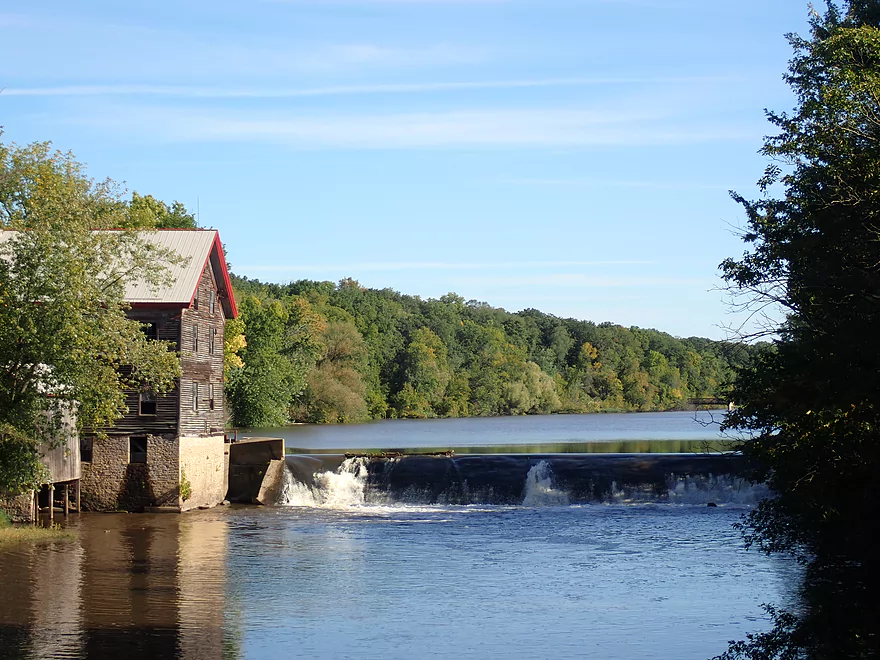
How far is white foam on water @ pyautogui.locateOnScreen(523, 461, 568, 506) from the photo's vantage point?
129 feet

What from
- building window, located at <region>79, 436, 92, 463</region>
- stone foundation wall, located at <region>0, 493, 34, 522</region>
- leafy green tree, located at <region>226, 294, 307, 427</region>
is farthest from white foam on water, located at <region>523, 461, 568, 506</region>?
leafy green tree, located at <region>226, 294, 307, 427</region>

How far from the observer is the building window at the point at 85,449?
35.4 metres

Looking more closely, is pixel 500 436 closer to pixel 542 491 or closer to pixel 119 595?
pixel 542 491

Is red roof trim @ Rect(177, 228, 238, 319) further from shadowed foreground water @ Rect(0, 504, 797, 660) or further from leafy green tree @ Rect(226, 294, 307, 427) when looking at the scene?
leafy green tree @ Rect(226, 294, 307, 427)

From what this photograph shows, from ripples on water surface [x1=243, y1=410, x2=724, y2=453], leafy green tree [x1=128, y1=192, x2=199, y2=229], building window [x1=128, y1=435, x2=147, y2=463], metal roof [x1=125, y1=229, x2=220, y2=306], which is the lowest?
ripples on water surface [x1=243, y1=410, x2=724, y2=453]

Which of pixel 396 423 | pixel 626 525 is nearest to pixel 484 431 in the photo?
pixel 396 423

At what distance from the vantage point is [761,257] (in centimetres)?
2127

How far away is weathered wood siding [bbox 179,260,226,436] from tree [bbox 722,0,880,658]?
65.9 ft

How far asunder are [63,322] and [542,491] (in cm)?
1960

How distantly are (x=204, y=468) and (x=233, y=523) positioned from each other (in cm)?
434

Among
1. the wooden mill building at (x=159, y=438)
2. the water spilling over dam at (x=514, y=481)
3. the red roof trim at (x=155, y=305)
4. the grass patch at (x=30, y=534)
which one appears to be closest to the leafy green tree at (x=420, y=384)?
the water spilling over dam at (x=514, y=481)

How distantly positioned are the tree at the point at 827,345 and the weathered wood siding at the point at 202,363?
65.9ft

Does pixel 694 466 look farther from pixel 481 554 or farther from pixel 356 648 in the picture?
pixel 356 648

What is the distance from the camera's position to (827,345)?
650 inches
